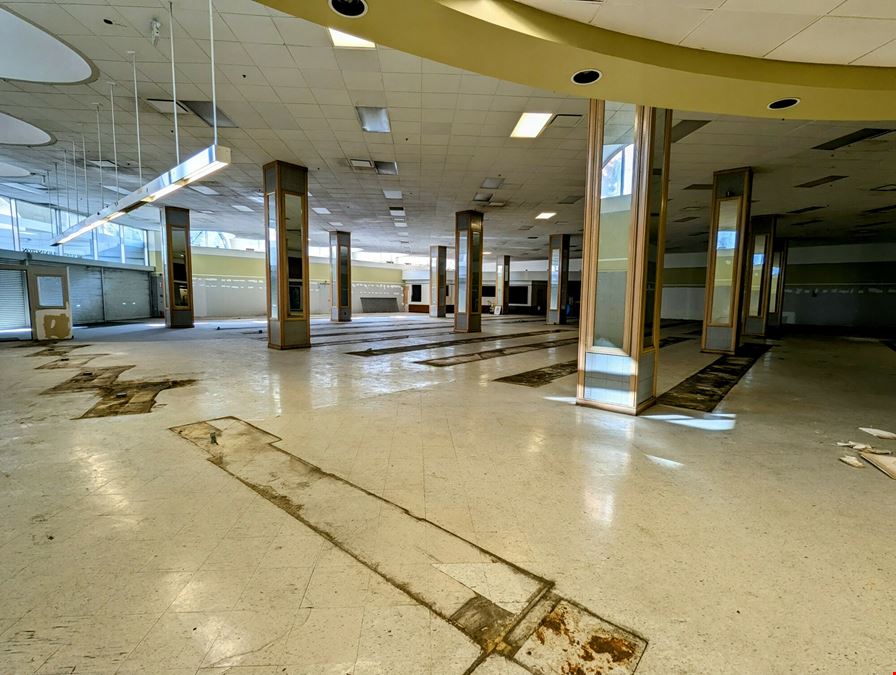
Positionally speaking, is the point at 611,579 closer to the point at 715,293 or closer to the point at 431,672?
the point at 431,672

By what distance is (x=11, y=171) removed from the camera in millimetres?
9828

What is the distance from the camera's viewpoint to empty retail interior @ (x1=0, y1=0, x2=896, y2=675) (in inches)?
61.0

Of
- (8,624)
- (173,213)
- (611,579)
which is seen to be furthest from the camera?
(173,213)

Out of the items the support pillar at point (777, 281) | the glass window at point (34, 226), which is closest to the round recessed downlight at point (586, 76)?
the support pillar at point (777, 281)

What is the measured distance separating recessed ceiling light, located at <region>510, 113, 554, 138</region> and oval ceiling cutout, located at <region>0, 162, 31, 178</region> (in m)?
12.4

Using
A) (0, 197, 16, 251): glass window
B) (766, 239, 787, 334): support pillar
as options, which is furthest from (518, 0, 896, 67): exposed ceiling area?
(0, 197, 16, 251): glass window

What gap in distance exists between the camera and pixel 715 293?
9.39 m

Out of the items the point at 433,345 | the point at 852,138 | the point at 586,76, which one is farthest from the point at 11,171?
the point at 852,138

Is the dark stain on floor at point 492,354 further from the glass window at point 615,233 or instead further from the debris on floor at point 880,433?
the debris on floor at point 880,433

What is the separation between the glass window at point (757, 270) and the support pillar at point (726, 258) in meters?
4.33

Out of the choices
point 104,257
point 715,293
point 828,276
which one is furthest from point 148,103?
point 828,276

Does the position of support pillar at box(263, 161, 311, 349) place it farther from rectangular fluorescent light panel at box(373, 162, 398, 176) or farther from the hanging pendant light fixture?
the hanging pendant light fixture

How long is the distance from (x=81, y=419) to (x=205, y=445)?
1.80 meters

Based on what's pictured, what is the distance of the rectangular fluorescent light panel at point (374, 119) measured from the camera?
20.6 ft
